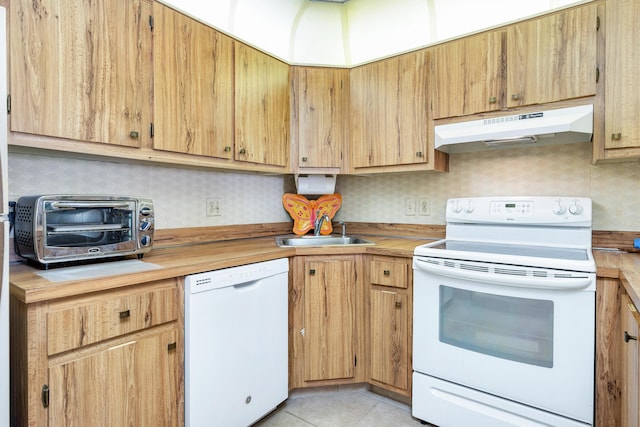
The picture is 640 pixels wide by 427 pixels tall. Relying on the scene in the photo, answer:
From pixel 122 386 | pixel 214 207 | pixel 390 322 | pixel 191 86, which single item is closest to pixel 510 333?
pixel 390 322

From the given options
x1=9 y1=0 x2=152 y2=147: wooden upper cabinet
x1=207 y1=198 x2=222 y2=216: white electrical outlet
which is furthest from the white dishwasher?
x1=9 y1=0 x2=152 y2=147: wooden upper cabinet

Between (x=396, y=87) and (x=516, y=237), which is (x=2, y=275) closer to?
(x=396, y=87)

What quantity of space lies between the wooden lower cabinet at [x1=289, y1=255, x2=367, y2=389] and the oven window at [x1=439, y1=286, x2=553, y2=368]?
0.54 meters

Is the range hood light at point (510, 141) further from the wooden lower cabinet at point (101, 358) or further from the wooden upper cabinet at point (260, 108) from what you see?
the wooden lower cabinet at point (101, 358)

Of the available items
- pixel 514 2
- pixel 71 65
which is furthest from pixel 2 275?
pixel 514 2

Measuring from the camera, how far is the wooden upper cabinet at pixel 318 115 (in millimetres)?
2350

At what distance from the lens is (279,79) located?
2.28 meters

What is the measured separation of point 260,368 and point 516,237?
161 centimetres

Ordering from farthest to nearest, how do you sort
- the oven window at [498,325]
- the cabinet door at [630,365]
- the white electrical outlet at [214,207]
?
the white electrical outlet at [214,207] → the oven window at [498,325] → the cabinet door at [630,365]

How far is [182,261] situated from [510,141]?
1.93m

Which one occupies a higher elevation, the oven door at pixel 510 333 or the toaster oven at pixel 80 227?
the toaster oven at pixel 80 227

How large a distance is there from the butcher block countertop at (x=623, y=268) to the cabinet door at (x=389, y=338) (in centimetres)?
92

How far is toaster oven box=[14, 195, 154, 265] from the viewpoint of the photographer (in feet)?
4.12

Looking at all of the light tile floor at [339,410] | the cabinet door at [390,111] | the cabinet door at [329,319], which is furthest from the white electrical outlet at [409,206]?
the light tile floor at [339,410]
